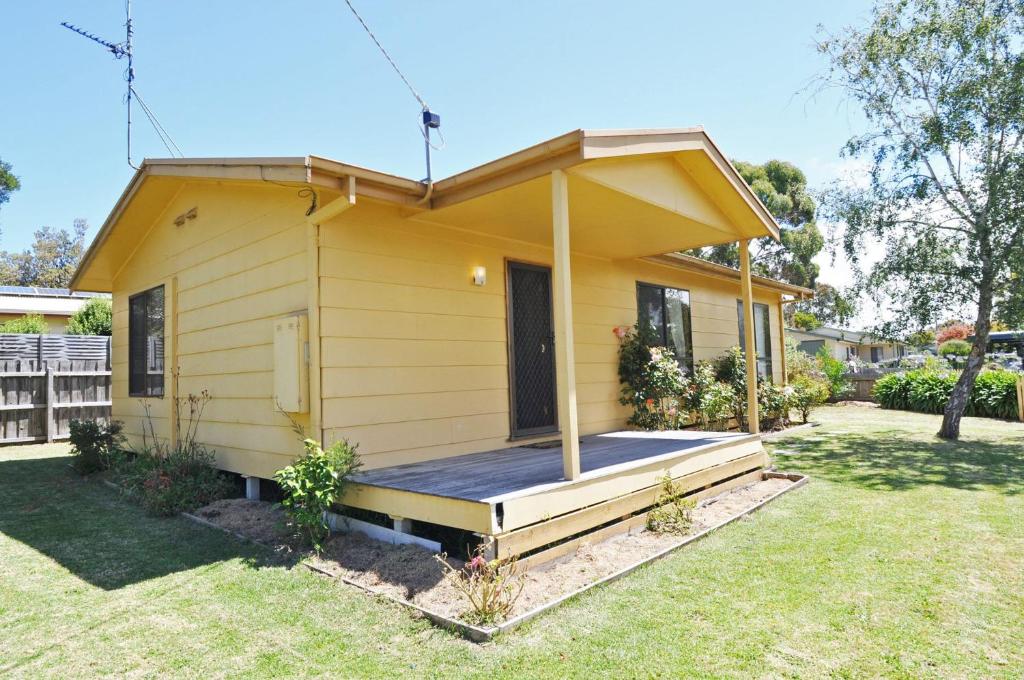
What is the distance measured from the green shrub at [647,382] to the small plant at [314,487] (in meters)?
4.32

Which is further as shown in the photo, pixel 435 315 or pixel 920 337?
pixel 920 337

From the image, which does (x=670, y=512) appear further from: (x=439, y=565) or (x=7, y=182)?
(x=7, y=182)

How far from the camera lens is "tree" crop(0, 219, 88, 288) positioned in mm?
36094

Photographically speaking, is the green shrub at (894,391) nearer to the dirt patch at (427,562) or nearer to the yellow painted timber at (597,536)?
the yellow painted timber at (597,536)

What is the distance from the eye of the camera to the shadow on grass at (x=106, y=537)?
3.88 m

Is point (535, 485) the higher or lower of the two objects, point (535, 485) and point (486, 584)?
the higher

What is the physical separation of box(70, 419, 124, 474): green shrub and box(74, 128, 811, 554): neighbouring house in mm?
242

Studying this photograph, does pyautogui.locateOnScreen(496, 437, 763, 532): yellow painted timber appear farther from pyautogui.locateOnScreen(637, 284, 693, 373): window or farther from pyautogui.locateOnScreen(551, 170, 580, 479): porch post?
pyautogui.locateOnScreen(637, 284, 693, 373): window

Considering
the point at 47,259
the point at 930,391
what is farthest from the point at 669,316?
the point at 47,259

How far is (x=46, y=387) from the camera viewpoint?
10398mm

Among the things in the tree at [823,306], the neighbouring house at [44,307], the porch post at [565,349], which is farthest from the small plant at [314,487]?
the tree at [823,306]

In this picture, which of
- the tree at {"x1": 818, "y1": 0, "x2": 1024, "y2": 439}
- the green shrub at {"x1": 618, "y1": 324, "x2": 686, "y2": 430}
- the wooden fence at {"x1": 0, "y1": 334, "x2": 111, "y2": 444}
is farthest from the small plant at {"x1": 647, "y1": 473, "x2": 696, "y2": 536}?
the wooden fence at {"x1": 0, "y1": 334, "x2": 111, "y2": 444}

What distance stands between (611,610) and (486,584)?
0.67 m

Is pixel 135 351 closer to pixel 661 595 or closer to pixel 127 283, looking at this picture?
pixel 127 283
